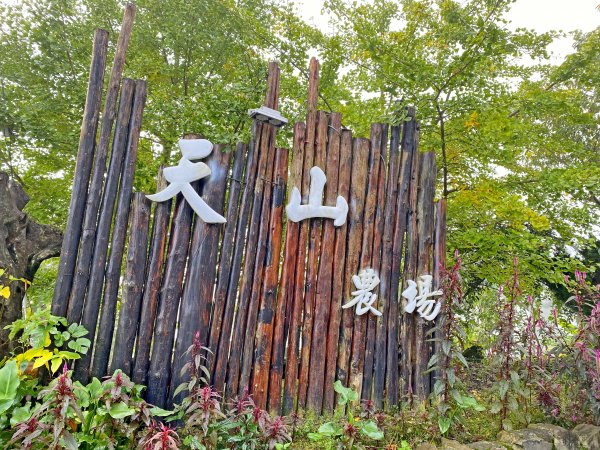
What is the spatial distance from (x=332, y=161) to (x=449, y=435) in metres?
2.65

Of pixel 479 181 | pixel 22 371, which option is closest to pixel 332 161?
pixel 22 371

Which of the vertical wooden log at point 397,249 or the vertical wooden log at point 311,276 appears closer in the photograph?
the vertical wooden log at point 311,276

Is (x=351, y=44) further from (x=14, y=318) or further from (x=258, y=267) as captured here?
(x=14, y=318)

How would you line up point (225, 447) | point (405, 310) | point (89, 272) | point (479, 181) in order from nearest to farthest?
point (225, 447) → point (89, 272) → point (405, 310) → point (479, 181)

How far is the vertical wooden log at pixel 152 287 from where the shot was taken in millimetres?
3148

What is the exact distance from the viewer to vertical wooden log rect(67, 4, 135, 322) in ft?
10.2

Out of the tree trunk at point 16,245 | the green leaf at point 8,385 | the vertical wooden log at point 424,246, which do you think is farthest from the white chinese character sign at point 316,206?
the green leaf at point 8,385

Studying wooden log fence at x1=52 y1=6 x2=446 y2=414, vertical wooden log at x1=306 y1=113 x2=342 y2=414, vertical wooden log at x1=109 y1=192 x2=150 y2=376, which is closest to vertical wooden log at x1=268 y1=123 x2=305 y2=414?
wooden log fence at x1=52 y1=6 x2=446 y2=414

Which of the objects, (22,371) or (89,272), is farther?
(89,272)

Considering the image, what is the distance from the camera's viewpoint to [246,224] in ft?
11.7

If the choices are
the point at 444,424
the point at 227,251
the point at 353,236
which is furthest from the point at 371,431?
the point at 227,251

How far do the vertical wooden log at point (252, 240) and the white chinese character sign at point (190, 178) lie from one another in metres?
0.34

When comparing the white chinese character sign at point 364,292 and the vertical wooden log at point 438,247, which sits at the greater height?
the vertical wooden log at point 438,247

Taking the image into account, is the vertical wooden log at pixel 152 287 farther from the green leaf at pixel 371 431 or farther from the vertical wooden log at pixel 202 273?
the green leaf at pixel 371 431
